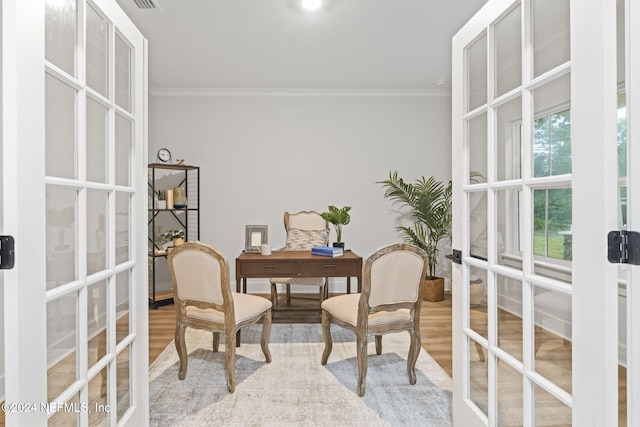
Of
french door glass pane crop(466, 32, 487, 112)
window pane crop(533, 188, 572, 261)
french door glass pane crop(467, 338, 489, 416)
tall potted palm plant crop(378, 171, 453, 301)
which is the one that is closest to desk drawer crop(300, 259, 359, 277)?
tall potted palm plant crop(378, 171, 453, 301)

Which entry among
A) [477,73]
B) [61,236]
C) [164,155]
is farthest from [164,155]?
[477,73]

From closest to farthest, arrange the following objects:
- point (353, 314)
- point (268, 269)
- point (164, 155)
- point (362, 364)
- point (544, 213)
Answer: point (544, 213) < point (362, 364) < point (353, 314) < point (268, 269) < point (164, 155)

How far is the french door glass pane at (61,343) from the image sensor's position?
1.11 m

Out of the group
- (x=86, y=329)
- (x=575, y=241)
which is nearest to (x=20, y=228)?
A: (x=86, y=329)

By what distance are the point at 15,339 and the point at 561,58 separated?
174 centimetres

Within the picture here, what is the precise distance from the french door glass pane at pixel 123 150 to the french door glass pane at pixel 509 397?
5.62 feet

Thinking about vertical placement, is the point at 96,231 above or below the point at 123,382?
above

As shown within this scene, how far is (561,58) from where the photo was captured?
3.76 feet

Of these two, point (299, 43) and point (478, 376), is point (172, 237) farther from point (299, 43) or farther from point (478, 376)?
point (478, 376)

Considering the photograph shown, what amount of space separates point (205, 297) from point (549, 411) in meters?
1.86

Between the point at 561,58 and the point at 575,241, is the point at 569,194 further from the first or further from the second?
the point at 561,58

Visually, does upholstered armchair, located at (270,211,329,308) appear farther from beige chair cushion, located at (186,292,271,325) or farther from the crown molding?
the crown molding

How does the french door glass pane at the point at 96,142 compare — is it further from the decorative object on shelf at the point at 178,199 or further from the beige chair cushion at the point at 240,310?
the decorative object on shelf at the point at 178,199

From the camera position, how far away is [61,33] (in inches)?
45.0
